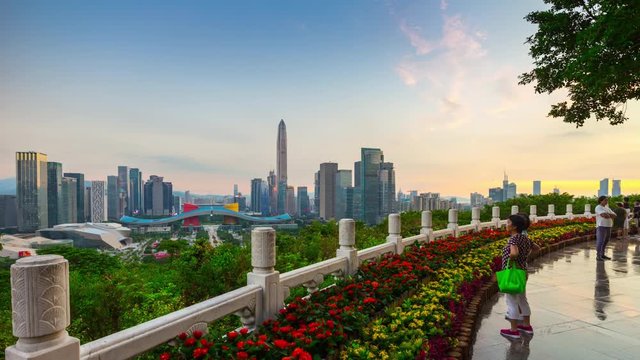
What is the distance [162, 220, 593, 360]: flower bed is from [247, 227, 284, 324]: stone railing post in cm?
20

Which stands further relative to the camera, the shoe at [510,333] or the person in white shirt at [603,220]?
the person in white shirt at [603,220]

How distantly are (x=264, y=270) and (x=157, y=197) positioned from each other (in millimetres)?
83105

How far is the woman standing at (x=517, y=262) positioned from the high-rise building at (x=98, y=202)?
53.9m

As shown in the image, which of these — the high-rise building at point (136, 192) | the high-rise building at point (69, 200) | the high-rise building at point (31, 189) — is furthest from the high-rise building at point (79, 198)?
the high-rise building at point (136, 192)

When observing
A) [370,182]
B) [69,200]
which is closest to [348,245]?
[69,200]

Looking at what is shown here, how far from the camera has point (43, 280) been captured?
2.19 m

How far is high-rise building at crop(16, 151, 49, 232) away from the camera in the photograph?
29.4m

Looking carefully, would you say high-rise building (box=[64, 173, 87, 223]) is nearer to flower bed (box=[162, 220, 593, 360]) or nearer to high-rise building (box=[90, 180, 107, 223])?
high-rise building (box=[90, 180, 107, 223])

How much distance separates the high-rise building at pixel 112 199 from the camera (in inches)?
2451

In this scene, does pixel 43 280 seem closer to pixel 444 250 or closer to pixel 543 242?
pixel 444 250

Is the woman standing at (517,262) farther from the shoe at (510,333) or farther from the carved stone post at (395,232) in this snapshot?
the carved stone post at (395,232)

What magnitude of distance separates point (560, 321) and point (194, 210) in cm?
4161

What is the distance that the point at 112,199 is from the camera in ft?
216

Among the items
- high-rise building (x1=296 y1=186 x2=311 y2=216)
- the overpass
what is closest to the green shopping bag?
the overpass
